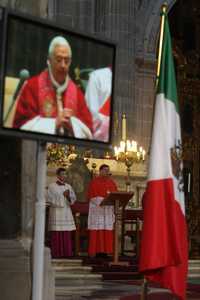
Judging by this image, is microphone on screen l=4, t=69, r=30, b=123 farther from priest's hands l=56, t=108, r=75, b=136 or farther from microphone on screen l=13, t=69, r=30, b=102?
priest's hands l=56, t=108, r=75, b=136

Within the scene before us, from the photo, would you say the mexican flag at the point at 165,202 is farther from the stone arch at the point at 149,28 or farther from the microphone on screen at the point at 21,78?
the stone arch at the point at 149,28

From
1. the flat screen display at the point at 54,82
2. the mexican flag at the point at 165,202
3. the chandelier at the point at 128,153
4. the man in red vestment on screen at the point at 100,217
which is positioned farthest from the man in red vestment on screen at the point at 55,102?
the chandelier at the point at 128,153

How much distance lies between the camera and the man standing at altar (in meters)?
13.7

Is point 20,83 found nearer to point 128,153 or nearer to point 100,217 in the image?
point 100,217

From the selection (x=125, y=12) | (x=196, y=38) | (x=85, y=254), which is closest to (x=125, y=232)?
(x=85, y=254)

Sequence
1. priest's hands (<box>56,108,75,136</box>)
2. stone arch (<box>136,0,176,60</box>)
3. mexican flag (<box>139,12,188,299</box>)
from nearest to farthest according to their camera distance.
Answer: priest's hands (<box>56,108,75,136</box>) → mexican flag (<box>139,12,188,299</box>) → stone arch (<box>136,0,176,60</box>)

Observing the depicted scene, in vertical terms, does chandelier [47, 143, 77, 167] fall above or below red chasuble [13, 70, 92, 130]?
above

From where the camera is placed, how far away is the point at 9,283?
19.7ft

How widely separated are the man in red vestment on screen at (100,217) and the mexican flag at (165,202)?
8320 millimetres

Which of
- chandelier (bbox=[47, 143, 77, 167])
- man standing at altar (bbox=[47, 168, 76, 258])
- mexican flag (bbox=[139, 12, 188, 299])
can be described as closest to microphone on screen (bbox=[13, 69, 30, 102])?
mexican flag (bbox=[139, 12, 188, 299])

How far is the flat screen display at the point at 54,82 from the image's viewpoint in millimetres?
4520

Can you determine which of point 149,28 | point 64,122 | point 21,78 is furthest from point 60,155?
point 21,78

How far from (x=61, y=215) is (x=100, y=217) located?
863 mm

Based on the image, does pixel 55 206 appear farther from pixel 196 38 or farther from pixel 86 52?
pixel 196 38
